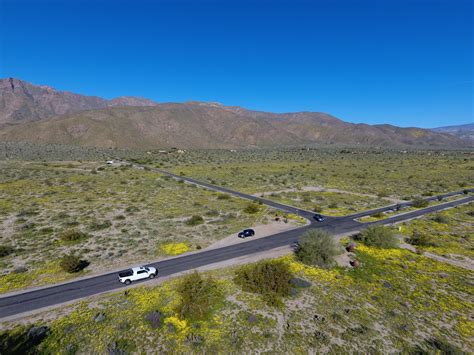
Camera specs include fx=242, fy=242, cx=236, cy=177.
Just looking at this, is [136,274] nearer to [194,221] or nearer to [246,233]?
[246,233]

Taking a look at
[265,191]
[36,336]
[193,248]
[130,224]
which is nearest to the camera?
[36,336]

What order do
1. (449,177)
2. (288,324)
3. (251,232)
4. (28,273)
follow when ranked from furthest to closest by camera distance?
(449,177) < (251,232) < (28,273) < (288,324)

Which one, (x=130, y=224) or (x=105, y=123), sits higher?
(x=105, y=123)

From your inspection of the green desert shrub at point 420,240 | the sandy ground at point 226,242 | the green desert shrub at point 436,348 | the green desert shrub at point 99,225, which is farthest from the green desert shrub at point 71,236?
the green desert shrub at point 420,240

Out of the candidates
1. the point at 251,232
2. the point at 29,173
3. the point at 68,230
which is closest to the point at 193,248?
the point at 251,232

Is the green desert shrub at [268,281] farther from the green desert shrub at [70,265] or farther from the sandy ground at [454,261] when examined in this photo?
the sandy ground at [454,261]

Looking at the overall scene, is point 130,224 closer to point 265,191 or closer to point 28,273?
point 28,273

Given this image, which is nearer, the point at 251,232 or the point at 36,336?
the point at 36,336

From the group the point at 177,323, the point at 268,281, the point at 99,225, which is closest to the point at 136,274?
the point at 177,323
